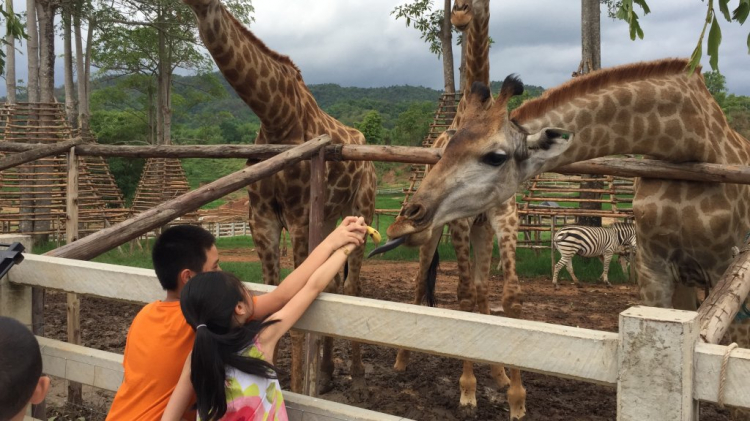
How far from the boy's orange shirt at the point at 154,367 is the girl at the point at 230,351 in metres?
0.17

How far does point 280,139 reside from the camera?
504cm

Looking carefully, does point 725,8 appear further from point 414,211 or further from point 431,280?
point 431,280

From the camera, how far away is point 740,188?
12.1 feet

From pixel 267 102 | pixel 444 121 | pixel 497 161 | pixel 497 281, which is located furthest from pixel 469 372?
pixel 444 121

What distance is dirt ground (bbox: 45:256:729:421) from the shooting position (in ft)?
16.0

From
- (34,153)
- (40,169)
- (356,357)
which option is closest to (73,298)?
(34,153)

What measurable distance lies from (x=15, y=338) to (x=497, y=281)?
10366 mm

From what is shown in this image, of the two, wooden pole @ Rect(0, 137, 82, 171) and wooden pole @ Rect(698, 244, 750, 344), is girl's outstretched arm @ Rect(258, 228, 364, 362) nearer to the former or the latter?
wooden pole @ Rect(698, 244, 750, 344)

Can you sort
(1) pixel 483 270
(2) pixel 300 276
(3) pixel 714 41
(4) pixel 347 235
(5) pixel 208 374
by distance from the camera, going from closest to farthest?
1. (5) pixel 208 374
2. (2) pixel 300 276
3. (4) pixel 347 235
4. (3) pixel 714 41
5. (1) pixel 483 270

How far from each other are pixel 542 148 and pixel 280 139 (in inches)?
93.9

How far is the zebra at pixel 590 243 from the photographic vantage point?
11.5 meters

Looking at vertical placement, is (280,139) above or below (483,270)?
above

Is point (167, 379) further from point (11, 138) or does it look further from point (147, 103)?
point (147, 103)

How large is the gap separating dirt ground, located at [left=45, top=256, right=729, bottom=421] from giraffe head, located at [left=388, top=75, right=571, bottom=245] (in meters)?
2.27
